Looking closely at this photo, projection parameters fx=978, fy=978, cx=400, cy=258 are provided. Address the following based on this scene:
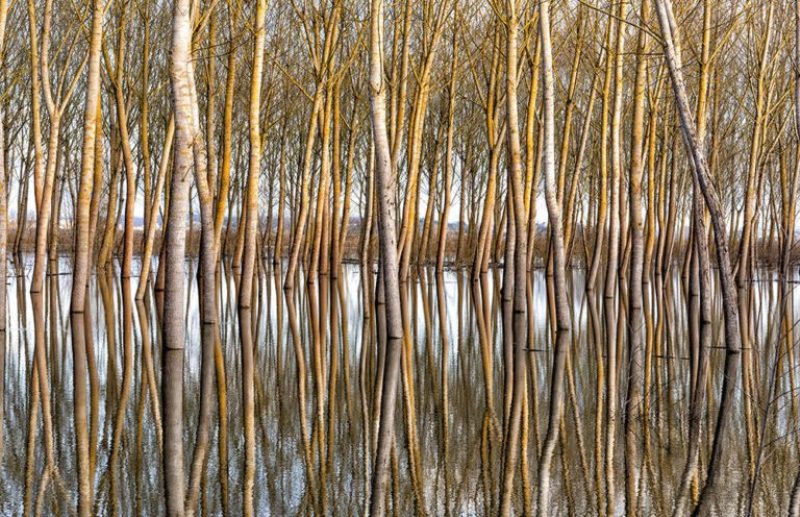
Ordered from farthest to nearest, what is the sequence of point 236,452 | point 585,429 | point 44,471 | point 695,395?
point 695,395, point 585,429, point 236,452, point 44,471

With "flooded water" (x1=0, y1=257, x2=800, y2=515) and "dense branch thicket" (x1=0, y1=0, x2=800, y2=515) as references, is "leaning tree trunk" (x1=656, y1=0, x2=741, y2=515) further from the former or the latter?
"flooded water" (x1=0, y1=257, x2=800, y2=515)

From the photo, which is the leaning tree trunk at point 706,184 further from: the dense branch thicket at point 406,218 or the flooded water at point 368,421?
the flooded water at point 368,421

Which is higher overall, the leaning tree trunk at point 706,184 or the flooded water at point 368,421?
the leaning tree trunk at point 706,184

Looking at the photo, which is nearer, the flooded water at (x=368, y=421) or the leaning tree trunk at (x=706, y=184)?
the flooded water at (x=368, y=421)

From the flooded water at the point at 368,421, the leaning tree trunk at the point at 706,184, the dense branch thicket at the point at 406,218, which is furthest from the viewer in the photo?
the leaning tree trunk at the point at 706,184

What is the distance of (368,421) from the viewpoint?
6477 mm

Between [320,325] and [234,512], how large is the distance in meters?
8.77

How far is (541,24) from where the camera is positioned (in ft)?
39.0

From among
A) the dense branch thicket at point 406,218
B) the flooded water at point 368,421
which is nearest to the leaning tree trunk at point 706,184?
the dense branch thicket at point 406,218

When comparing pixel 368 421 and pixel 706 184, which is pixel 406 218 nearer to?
pixel 706 184

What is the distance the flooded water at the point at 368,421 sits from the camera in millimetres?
4664

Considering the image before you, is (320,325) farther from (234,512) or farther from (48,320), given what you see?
(234,512)

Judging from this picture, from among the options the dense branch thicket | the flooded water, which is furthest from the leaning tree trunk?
the flooded water

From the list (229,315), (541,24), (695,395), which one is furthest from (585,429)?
(229,315)
